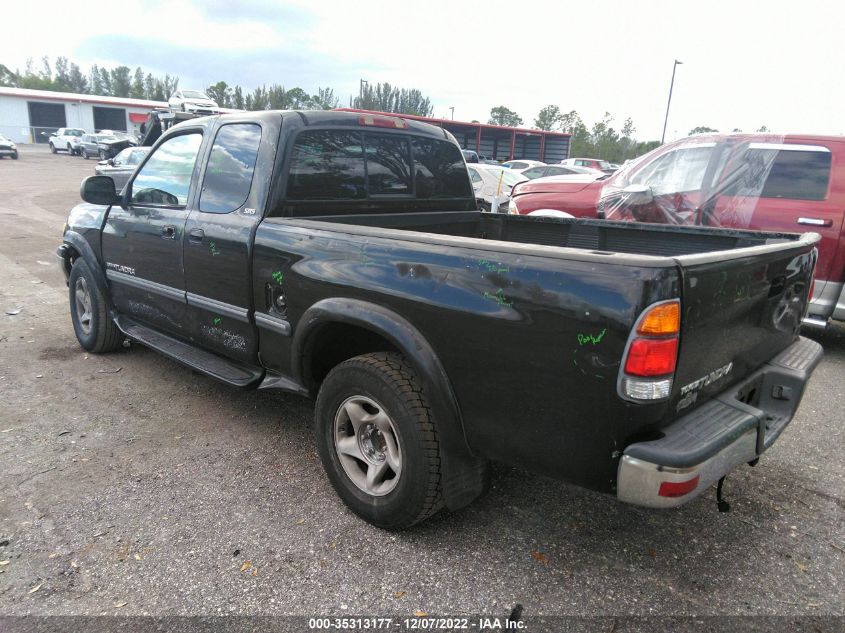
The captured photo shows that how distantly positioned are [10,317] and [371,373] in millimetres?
5246

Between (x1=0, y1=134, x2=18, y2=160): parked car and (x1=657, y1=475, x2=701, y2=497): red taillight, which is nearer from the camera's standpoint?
(x1=657, y1=475, x2=701, y2=497): red taillight

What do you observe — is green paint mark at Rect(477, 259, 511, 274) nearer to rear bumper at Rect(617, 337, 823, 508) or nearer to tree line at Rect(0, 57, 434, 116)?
rear bumper at Rect(617, 337, 823, 508)

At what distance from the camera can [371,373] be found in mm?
2564

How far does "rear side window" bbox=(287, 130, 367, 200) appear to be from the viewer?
322cm

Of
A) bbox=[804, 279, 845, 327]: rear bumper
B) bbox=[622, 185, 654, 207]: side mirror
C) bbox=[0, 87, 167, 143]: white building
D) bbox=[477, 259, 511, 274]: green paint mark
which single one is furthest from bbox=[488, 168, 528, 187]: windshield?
bbox=[0, 87, 167, 143]: white building

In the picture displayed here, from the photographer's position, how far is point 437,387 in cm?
234

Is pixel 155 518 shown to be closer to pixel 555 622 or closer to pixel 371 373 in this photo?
pixel 371 373

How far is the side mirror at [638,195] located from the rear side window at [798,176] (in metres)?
1.01

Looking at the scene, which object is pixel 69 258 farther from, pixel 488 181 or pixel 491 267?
pixel 488 181

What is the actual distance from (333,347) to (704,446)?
1.77m

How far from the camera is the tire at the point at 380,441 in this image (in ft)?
8.01

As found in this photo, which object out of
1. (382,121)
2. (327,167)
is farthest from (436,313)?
(382,121)

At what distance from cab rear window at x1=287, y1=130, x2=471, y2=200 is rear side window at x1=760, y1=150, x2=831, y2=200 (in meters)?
3.29

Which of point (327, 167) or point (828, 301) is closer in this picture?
point (327, 167)
